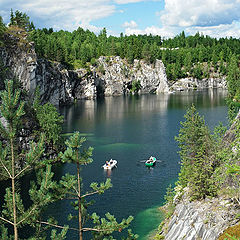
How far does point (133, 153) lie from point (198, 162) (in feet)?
90.4

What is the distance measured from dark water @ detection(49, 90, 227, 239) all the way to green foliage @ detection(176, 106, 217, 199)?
22.9ft

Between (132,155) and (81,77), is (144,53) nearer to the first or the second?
(81,77)

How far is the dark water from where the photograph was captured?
3634 centimetres

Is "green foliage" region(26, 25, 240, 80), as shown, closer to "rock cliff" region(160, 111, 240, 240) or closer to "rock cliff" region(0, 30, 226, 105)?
"rock cliff" region(0, 30, 226, 105)

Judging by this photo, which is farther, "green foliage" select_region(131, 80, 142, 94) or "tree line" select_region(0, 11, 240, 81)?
"green foliage" select_region(131, 80, 142, 94)

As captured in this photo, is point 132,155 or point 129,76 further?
point 129,76

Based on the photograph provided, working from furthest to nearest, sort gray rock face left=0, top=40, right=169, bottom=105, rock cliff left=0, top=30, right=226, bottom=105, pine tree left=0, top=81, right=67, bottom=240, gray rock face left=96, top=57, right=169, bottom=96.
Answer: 1. gray rock face left=96, top=57, right=169, bottom=96
2. gray rock face left=0, top=40, right=169, bottom=105
3. rock cliff left=0, top=30, right=226, bottom=105
4. pine tree left=0, top=81, right=67, bottom=240

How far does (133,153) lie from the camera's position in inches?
2245

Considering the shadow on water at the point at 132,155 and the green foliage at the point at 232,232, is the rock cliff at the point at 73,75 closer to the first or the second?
the shadow on water at the point at 132,155

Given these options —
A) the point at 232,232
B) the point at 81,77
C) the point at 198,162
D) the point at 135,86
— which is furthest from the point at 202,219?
the point at 135,86

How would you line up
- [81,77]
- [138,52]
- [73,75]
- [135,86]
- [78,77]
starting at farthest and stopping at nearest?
[138,52] → [135,86] → [81,77] → [78,77] → [73,75]

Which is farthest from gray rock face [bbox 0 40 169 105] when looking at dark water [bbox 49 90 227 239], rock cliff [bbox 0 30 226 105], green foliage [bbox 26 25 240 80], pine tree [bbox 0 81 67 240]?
pine tree [bbox 0 81 67 240]

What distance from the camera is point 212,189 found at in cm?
2703

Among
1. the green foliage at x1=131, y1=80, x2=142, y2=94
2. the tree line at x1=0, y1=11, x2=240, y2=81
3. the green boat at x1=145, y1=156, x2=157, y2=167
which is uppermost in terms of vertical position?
the tree line at x1=0, y1=11, x2=240, y2=81
